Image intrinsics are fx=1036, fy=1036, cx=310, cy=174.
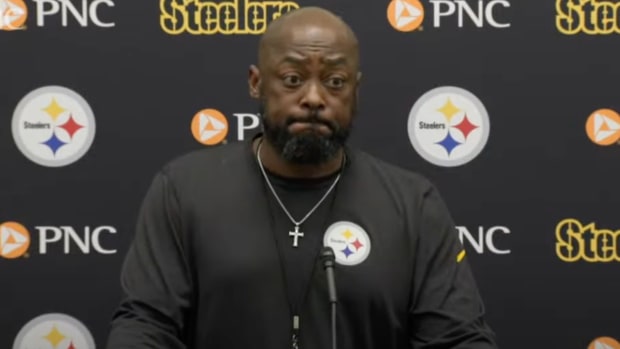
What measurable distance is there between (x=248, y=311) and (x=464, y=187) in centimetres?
97

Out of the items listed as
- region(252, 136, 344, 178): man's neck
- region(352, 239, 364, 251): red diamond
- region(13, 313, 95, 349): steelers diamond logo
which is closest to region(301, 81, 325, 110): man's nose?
→ region(252, 136, 344, 178): man's neck

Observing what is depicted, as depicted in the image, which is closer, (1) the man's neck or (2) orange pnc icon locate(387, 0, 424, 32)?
(1) the man's neck

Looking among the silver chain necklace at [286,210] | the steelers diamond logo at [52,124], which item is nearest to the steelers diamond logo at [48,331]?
the steelers diamond logo at [52,124]

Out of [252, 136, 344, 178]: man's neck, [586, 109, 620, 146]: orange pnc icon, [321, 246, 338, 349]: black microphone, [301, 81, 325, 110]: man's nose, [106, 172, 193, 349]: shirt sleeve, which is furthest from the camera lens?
[586, 109, 620, 146]: orange pnc icon

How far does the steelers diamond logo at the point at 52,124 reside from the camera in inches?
108

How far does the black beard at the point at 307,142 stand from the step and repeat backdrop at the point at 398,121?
70cm

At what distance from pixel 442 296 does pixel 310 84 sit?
47 cm

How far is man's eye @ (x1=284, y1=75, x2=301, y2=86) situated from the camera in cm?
200

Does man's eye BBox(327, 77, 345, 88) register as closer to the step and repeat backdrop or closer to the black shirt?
the black shirt

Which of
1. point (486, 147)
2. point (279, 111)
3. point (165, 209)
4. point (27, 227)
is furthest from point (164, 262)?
point (486, 147)

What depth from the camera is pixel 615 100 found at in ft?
8.93

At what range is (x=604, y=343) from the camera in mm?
2754

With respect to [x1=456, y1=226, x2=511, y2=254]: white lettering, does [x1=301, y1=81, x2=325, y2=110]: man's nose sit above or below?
above

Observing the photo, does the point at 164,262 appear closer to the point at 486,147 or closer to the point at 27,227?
the point at 27,227
